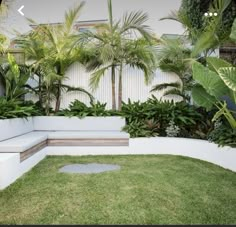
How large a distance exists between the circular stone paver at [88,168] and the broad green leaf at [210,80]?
211 cm

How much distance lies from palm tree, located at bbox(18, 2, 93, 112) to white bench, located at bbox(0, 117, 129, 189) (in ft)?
3.60

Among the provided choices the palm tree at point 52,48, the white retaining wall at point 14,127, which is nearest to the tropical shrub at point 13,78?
the palm tree at point 52,48

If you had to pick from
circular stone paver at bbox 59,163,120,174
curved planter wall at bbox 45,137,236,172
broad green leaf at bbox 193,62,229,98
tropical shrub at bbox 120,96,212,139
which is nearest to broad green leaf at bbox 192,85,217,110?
broad green leaf at bbox 193,62,229,98

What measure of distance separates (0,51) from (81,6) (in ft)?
7.57

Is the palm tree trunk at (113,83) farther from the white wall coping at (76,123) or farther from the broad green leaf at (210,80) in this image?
the broad green leaf at (210,80)

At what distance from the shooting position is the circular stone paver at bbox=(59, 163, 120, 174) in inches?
205

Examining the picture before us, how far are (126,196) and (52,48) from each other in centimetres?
500

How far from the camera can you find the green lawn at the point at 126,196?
3164 mm

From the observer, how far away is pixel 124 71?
8.27 meters

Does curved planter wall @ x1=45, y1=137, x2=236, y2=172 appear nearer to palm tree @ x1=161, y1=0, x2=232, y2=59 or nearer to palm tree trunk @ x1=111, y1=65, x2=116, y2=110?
palm tree trunk @ x1=111, y1=65, x2=116, y2=110

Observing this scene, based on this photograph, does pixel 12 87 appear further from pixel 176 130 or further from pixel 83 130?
pixel 176 130

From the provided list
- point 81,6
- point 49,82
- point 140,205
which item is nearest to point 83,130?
point 49,82

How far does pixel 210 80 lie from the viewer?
5023 millimetres

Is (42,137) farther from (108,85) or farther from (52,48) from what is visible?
(108,85)
